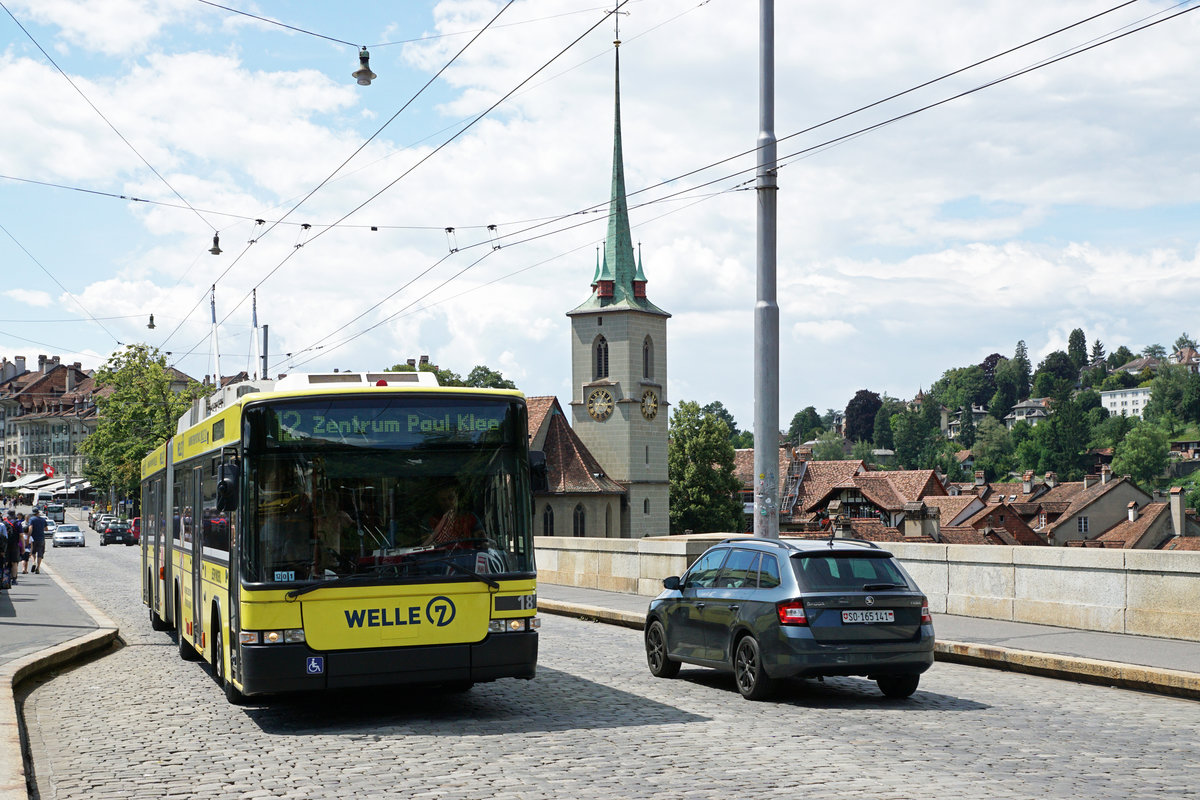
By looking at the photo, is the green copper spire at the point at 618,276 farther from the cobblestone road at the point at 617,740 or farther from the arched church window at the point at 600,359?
the cobblestone road at the point at 617,740

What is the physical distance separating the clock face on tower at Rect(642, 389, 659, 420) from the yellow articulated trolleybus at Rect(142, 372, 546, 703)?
8298 cm

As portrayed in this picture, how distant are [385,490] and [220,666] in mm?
2572

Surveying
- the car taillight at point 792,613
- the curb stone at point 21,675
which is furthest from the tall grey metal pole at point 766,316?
the curb stone at point 21,675

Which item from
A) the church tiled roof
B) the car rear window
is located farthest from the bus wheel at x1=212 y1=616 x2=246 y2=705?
the church tiled roof

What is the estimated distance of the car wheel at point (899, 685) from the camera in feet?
39.3

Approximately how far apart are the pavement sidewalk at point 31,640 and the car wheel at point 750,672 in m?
5.69

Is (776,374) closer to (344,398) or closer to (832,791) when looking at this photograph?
Answer: (344,398)

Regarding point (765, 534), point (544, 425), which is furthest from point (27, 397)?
point (765, 534)

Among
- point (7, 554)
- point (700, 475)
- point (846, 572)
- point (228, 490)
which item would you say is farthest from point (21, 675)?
point (700, 475)

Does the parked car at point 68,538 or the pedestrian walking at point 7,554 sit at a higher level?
the pedestrian walking at point 7,554

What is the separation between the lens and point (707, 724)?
1050 centimetres

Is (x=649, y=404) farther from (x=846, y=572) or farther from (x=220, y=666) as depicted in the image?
(x=220, y=666)

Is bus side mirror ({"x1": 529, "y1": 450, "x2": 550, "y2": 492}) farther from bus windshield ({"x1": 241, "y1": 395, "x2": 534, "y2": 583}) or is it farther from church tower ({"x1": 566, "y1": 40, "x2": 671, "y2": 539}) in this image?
church tower ({"x1": 566, "y1": 40, "x2": 671, "y2": 539})

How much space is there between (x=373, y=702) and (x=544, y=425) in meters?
75.6
